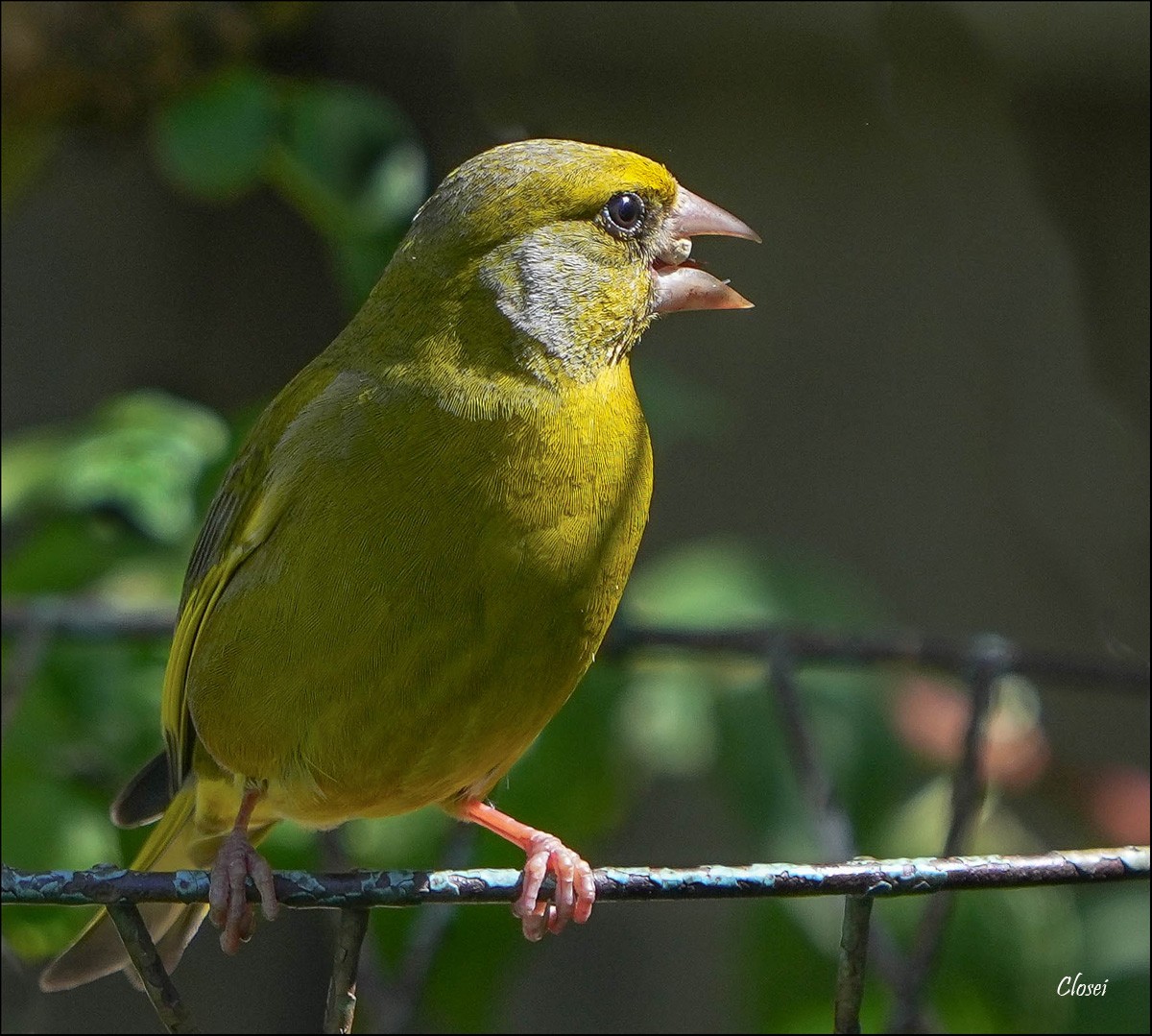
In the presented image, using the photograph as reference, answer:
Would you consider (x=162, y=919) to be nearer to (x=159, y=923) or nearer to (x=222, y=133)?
(x=159, y=923)

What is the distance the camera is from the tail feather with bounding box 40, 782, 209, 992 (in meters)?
2.34

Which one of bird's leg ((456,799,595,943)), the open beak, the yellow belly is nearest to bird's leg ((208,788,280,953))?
the yellow belly

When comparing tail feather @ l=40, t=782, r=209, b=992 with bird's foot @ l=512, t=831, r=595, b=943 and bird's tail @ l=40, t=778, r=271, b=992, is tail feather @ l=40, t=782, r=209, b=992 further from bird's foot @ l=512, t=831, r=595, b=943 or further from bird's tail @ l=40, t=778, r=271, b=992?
bird's foot @ l=512, t=831, r=595, b=943

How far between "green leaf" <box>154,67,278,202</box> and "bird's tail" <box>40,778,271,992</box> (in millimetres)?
1175

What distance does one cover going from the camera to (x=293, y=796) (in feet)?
7.60

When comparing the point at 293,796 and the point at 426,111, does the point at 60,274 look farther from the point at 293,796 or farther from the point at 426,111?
the point at 293,796

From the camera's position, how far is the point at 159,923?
2.57 m

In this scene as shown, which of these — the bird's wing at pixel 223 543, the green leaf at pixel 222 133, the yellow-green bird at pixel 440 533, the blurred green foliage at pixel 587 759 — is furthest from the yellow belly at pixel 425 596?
the green leaf at pixel 222 133

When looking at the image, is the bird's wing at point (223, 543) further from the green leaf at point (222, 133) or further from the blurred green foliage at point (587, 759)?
the green leaf at point (222, 133)

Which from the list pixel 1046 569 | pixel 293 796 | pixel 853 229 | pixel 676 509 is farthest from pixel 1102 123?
pixel 293 796

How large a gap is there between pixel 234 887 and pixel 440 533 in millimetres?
526

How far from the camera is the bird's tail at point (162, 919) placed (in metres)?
2.34
